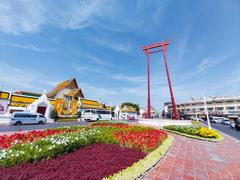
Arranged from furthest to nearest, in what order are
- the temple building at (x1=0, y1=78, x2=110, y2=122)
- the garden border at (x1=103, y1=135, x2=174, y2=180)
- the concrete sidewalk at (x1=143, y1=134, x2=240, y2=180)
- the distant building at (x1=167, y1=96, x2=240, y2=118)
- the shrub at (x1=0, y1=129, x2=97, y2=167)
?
the distant building at (x1=167, y1=96, x2=240, y2=118), the temple building at (x1=0, y1=78, x2=110, y2=122), the concrete sidewalk at (x1=143, y1=134, x2=240, y2=180), the shrub at (x1=0, y1=129, x2=97, y2=167), the garden border at (x1=103, y1=135, x2=174, y2=180)

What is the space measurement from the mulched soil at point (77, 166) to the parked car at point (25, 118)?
18.0 m

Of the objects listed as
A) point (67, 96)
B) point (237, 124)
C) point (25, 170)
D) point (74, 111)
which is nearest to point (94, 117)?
point (74, 111)

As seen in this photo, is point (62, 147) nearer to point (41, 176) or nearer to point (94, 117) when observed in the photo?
point (41, 176)

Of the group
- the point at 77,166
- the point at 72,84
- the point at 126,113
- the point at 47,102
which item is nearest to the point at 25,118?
the point at 47,102

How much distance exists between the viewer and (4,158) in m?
3.50

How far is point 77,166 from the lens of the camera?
384 cm

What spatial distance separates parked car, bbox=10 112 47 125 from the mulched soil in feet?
59.1

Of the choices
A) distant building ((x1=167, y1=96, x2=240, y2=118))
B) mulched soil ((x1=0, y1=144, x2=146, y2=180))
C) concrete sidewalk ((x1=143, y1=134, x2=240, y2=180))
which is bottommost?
concrete sidewalk ((x1=143, y1=134, x2=240, y2=180))

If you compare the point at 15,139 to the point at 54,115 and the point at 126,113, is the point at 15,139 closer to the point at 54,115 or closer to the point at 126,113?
the point at 54,115

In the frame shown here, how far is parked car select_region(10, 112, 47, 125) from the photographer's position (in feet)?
59.8

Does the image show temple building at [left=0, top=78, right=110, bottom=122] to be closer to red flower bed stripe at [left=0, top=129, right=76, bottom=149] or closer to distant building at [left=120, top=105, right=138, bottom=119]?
distant building at [left=120, top=105, right=138, bottom=119]

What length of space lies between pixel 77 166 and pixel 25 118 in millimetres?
19724

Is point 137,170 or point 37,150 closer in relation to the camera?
point 137,170

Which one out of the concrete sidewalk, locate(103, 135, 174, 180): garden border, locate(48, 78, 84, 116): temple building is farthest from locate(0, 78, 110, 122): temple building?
the concrete sidewalk
